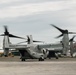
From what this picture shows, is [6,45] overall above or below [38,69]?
above

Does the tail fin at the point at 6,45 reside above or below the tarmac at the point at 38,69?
above

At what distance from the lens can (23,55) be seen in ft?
206

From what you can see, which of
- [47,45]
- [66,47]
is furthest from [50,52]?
[66,47]

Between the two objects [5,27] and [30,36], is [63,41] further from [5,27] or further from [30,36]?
[5,27]

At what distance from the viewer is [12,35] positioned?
83375 millimetres

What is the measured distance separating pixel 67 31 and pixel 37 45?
678 cm

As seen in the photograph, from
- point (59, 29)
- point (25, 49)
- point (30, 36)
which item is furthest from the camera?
point (30, 36)

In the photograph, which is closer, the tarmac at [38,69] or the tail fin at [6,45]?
the tarmac at [38,69]

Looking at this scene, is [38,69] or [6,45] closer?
[38,69]

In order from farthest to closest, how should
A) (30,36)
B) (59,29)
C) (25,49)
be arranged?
(30,36) → (59,29) → (25,49)

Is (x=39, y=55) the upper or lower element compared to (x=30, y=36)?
lower

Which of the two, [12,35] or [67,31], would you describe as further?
[12,35]

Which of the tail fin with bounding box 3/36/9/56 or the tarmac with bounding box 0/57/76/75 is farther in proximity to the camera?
the tail fin with bounding box 3/36/9/56

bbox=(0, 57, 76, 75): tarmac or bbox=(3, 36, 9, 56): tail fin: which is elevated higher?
bbox=(3, 36, 9, 56): tail fin
